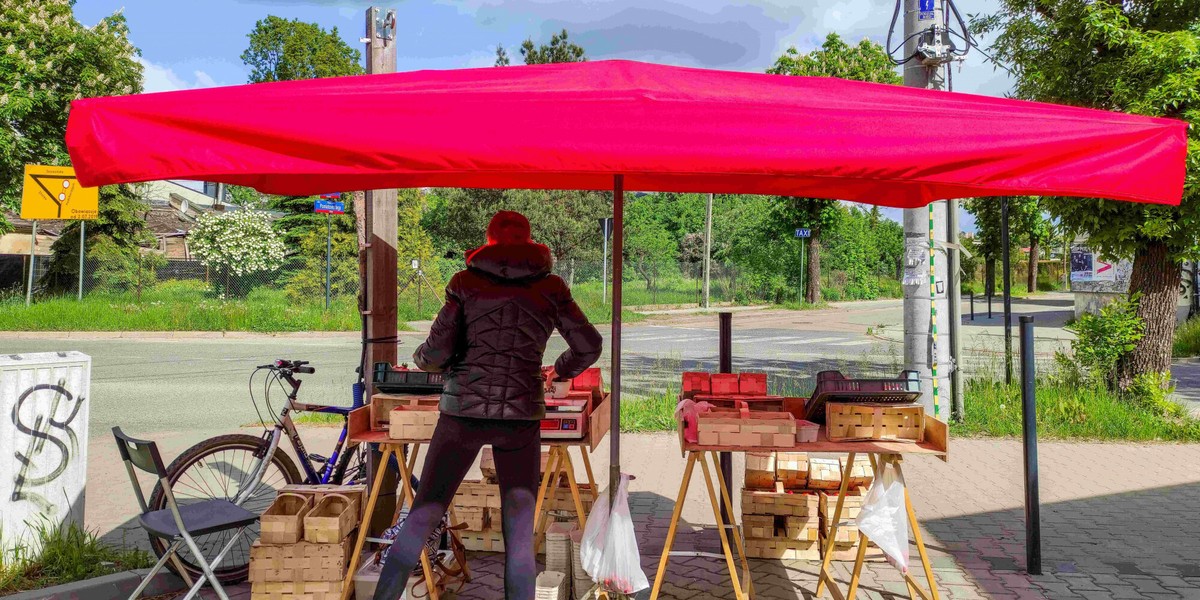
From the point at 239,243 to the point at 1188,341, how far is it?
28013 millimetres

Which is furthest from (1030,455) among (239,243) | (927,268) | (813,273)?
(813,273)

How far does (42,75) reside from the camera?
2723 centimetres

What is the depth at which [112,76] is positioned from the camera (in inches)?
1131

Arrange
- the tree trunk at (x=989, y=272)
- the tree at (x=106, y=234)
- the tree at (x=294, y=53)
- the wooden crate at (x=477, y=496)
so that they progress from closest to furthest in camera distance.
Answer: the wooden crate at (x=477, y=496) → the tree trunk at (x=989, y=272) → the tree at (x=106, y=234) → the tree at (x=294, y=53)

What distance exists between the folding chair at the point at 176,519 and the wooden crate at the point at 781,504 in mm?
2717

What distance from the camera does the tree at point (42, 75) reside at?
26.5m

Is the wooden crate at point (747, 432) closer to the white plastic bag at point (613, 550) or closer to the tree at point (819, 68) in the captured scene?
the white plastic bag at point (613, 550)

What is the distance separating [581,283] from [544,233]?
5999 mm

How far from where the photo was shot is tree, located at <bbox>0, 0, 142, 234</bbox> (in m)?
26.5

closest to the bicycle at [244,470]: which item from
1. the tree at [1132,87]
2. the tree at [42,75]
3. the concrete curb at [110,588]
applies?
the concrete curb at [110,588]

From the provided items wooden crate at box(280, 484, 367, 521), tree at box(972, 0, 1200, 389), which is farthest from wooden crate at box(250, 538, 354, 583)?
tree at box(972, 0, 1200, 389)

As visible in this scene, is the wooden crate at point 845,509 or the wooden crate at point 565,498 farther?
the wooden crate at point 565,498

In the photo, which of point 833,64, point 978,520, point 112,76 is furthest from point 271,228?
point 978,520

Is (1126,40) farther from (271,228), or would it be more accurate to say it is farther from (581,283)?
(271,228)
